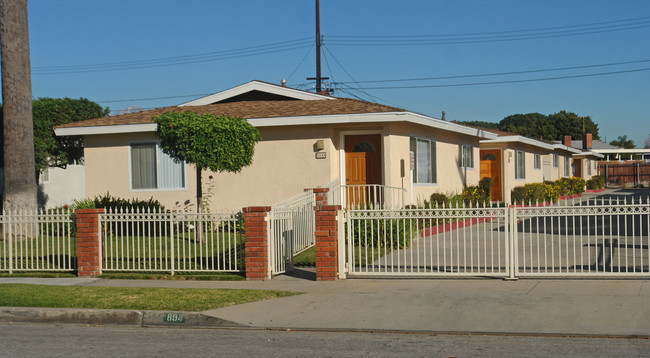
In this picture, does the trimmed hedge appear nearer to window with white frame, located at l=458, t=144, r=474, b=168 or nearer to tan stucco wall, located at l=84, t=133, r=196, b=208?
window with white frame, located at l=458, t=144, r=474, b=168

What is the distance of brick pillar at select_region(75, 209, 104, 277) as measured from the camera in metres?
12.6

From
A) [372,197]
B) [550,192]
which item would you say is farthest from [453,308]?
[550,192]

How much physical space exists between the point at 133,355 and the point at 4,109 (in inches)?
503

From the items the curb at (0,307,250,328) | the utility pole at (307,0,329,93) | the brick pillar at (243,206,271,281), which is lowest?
the curb at (0,307,250,328)

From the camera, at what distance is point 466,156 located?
24297 mm

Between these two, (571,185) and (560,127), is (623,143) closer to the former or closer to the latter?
(560,127)

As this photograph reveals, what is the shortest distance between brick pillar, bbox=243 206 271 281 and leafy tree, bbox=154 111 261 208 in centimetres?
280

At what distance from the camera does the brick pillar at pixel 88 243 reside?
12633 millimetres

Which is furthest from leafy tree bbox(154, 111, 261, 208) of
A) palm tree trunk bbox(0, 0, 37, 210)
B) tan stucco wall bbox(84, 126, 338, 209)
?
palm tree trunk bbox(0, 0, 37, 210)

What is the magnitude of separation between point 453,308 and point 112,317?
14.6 ft

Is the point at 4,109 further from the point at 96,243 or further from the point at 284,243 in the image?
the point at 284,243

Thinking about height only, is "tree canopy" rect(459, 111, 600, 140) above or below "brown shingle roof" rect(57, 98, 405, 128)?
above

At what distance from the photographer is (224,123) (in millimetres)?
14297

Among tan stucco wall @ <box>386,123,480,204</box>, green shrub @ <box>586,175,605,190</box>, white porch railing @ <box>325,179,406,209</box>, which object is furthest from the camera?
green shrub @ <box>586,175,605,190</box>
